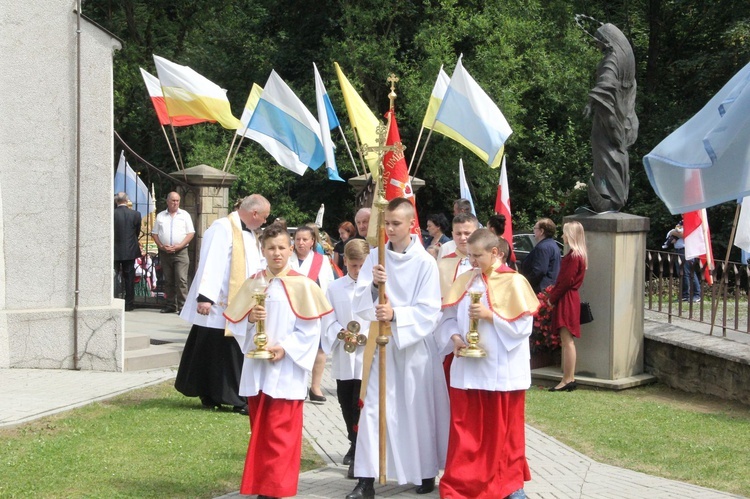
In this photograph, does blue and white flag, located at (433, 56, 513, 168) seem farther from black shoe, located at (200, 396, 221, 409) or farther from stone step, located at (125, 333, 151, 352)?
black shoe, located at (200, 396, 221, 409)

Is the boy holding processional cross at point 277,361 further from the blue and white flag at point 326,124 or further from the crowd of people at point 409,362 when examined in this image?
the blue and white flag at point 326,124

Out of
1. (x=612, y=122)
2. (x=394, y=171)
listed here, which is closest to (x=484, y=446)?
(x=394, y=171)

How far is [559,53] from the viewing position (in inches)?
1257

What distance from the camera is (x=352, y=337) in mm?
7070

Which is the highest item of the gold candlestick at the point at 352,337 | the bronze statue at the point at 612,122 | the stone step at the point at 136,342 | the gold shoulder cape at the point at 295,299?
the bronze statue at the point at 612,122

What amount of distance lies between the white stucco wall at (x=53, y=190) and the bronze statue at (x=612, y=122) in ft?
17.3

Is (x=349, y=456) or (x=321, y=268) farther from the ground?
(x=321, y=268)

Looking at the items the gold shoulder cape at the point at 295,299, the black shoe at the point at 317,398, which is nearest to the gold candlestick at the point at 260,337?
the gold shoulder cape at the point at 295,299

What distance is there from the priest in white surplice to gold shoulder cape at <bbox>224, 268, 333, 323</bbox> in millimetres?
306

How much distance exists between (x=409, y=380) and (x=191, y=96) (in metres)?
9.32

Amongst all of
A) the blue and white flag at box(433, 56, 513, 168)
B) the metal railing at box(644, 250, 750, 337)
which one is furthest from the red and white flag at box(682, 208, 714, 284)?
the blue and white flag at box(433, 56, 513, 168)

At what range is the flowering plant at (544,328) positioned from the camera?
11711mm

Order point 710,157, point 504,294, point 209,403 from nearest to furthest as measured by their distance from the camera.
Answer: point 710,157 < point 504,294 < point 209,403

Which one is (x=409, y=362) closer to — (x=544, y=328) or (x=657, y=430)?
(x=657, y=430)
